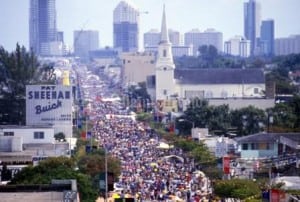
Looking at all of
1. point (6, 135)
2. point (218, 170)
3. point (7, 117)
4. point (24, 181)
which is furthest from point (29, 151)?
point (7, 117)

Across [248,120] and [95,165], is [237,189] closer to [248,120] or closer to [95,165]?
[95,165]

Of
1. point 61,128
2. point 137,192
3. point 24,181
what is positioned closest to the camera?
point 24,181

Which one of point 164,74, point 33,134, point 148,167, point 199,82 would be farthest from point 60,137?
point 199,82

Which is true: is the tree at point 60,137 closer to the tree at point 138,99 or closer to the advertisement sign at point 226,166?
the advertisement sign at point 226,166

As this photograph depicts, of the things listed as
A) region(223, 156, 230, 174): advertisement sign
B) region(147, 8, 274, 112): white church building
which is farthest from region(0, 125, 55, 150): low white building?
region(147, 8, 274, 112): white church building

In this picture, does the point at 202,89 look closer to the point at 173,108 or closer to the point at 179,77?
the point at 179,77

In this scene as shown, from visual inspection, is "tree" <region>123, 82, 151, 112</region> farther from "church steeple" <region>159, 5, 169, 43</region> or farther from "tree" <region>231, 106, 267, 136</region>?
"tree" <region>231, 106, 267, 136</region>
